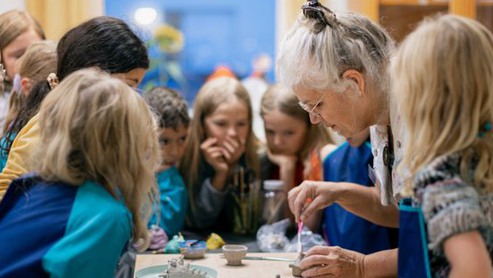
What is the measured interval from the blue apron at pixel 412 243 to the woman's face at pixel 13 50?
1.68 m

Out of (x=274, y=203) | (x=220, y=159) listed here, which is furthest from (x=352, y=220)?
(x=220, y=159)

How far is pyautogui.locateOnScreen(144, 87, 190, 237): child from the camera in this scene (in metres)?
2.55

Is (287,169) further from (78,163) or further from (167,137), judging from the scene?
(78,163)

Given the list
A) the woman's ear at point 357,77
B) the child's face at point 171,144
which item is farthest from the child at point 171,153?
the woman's ear at point 357,77

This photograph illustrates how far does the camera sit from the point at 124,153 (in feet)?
4.54

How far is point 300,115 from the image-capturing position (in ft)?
9.10

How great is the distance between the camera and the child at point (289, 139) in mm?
2762

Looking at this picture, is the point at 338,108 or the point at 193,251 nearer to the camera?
the point at 338,108

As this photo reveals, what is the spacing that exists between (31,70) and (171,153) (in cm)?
63

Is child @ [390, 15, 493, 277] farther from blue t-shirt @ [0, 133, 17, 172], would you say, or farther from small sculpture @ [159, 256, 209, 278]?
blue t-shirt @ [0, 133, 17, 172]

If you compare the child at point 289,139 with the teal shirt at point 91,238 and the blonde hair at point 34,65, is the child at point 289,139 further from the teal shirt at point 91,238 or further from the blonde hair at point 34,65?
the teal shirt at point 91,238

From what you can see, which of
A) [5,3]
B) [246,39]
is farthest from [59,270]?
[246,39]

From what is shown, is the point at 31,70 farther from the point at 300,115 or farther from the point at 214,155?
the point at 300,115

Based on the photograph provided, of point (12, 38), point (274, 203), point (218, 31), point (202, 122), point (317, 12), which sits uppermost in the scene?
point (317, 12)
